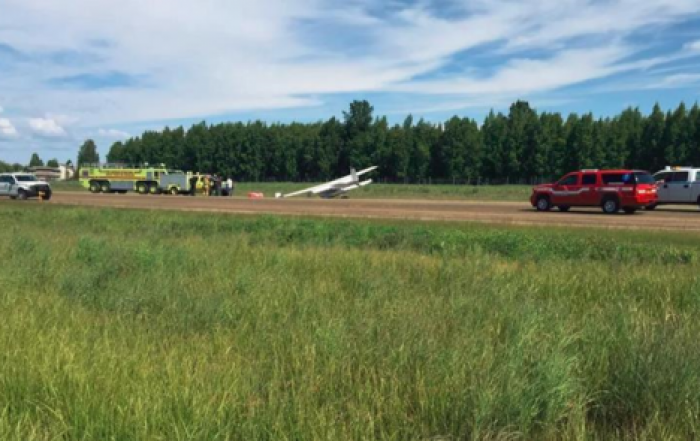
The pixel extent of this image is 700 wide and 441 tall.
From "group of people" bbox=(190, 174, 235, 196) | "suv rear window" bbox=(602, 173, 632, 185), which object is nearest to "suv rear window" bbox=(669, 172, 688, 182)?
"suv rear window" bbox=(602, 173, 632, 185)

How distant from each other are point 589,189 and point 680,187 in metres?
5.47

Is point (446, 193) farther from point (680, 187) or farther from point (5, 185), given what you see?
point (5, 185)

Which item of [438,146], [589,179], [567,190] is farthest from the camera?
[438,146]

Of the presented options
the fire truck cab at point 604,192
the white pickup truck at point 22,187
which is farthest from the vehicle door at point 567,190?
the white pickup truck at point 22,187

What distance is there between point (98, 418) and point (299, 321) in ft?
9.42

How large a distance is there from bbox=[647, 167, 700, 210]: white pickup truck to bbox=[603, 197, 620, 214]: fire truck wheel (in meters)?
2.93

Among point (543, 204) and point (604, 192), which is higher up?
point (604, 192)

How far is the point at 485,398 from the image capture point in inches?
164

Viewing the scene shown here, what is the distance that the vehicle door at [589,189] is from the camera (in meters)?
31.6

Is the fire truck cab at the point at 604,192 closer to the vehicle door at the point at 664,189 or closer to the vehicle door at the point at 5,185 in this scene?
the vehicle door at the point at 664,189

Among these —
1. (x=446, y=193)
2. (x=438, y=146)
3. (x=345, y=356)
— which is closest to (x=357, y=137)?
(x=438, y=146)

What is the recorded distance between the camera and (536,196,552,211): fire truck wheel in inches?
1326

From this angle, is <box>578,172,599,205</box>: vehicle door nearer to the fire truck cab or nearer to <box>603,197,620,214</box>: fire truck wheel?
the fire truck cab

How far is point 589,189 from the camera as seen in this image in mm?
31844
